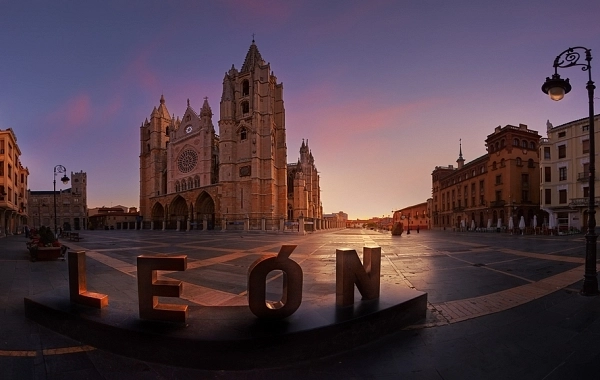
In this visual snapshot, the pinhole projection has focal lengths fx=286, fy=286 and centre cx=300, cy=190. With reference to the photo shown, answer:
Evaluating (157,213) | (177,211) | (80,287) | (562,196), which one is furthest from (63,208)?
(562,196)

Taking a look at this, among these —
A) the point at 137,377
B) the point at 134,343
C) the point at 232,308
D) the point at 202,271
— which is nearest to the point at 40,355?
the point at 134,343

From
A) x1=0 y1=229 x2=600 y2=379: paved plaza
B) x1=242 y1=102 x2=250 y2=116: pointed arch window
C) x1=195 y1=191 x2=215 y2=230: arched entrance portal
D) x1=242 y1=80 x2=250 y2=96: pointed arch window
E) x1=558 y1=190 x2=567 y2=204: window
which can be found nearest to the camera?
x1=0 y1=229 x2=600 y2=379: paved plaza

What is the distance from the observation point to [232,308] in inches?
172

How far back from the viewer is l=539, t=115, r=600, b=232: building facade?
3662cm

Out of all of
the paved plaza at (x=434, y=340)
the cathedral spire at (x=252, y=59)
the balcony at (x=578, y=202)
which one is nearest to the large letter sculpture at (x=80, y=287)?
the paved plaza at (x=434, y=340)

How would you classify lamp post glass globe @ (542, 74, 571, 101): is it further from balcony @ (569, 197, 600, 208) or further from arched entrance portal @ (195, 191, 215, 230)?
arched entrance portal @ (195, 191, 215, 230)

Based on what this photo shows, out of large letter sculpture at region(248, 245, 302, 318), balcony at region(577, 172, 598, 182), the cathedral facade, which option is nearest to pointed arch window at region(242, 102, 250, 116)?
the cathedral facade

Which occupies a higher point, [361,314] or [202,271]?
[361,314]

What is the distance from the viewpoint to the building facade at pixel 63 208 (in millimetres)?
91062

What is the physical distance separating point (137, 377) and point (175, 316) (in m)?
0.78

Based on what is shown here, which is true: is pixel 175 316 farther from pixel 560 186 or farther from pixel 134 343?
pixel 560 186

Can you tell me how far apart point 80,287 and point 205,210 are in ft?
198

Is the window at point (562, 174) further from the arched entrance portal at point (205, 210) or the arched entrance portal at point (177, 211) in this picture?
the arched entrance portal at point (177, 211)

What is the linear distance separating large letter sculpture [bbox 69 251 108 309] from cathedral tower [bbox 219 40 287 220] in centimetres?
4751
